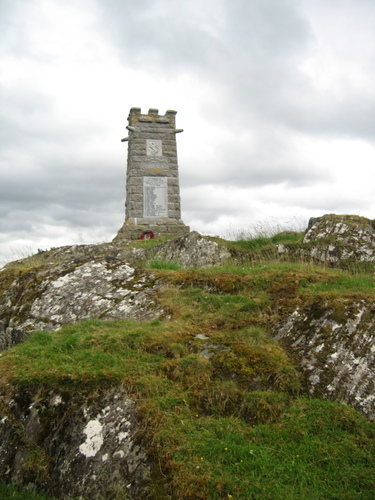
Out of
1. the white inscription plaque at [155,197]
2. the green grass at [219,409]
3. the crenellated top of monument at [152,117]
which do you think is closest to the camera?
the green grass at [219,409]

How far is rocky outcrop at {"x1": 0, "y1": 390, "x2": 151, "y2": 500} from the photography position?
3.47 meters

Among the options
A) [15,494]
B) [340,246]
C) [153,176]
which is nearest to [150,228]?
[153,176]

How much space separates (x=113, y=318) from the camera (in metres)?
6.51

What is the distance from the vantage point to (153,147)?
1984 cm

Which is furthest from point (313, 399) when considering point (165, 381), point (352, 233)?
point (352, 233)

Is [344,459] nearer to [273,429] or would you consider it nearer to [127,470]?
[273,429]

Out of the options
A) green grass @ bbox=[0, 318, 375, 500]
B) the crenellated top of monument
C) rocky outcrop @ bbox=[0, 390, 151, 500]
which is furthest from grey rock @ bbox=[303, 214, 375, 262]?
the crenellated top of monument

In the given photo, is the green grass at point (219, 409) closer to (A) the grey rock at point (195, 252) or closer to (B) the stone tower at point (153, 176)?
(A) the grey rock at point (195, 252)

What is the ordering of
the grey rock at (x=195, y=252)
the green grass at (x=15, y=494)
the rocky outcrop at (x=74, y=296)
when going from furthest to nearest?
the grey rock at (x=195, y=252) → the rocky outcrop at (x=74, y=296) → the green grass at (x=15, y=494)

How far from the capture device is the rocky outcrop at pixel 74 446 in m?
3.47

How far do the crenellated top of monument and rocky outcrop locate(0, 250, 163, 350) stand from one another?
528 inches

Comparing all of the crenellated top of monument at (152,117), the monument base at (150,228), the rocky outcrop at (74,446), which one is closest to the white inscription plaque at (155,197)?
the monument base at (150,228)

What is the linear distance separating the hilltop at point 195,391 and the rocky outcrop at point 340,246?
2.64m

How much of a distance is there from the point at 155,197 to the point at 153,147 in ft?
8.49
